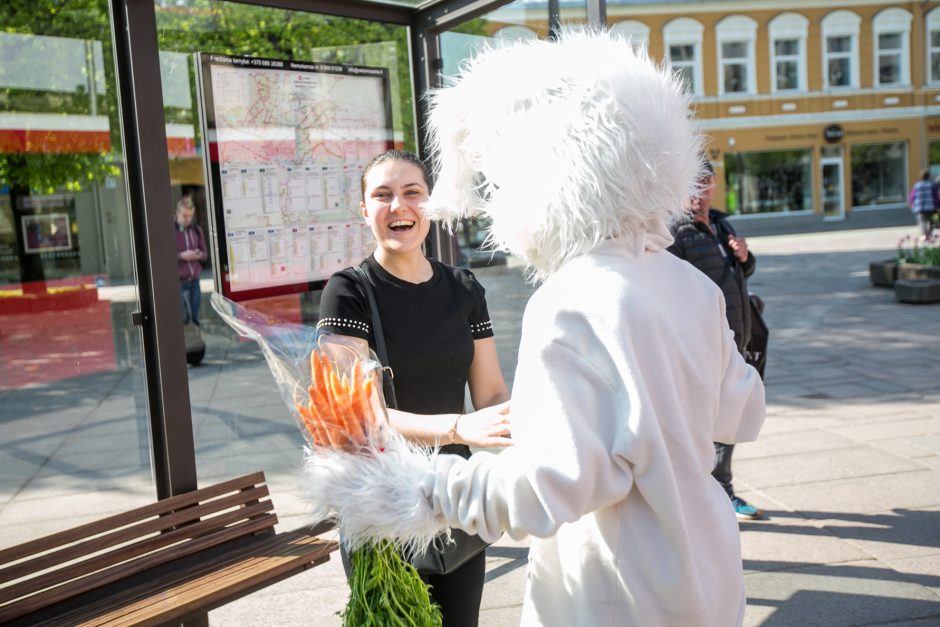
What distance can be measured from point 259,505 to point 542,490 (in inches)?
77.4

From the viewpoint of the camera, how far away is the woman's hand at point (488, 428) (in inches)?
74.2

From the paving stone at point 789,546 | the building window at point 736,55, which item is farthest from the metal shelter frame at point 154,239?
the building window at point 736,55

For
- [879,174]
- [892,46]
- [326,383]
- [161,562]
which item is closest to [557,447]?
[326,383]

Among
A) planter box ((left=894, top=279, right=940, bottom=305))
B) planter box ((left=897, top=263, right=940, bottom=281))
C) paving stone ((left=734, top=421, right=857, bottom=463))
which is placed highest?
planter box ((left=897, top=263, right=940, bottom=281))

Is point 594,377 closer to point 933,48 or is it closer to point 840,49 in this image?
point 840,49

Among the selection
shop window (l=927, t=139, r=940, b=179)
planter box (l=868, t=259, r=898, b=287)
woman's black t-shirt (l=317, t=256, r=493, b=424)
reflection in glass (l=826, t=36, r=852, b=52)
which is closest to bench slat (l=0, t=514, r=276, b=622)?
woman's black t-shirt (l=317, t=256, r=493, b=424)

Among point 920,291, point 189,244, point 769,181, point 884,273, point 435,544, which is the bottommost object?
point 920,291

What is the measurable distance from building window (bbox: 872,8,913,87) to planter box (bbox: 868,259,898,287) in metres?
22.8

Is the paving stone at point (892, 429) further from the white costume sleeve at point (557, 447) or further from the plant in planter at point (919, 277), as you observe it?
the plant in planter at point (919, 277)

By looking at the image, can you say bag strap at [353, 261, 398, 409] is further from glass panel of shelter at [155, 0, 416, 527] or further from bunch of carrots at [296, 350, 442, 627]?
glass panel of shelter at [155, 0, 416, 527]

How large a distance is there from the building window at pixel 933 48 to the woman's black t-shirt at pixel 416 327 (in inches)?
1481

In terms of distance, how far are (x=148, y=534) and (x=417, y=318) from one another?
1.29 m

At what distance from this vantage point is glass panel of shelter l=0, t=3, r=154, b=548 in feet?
10.6

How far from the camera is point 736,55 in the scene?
108ft
